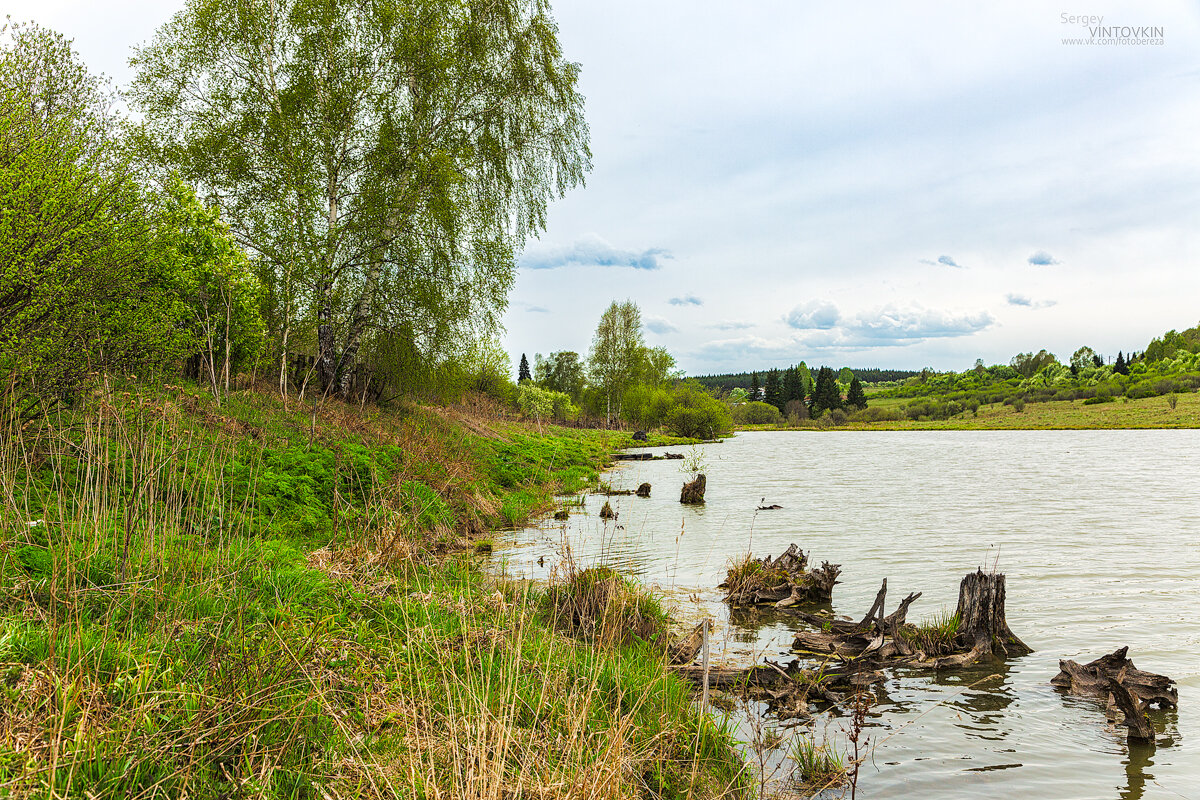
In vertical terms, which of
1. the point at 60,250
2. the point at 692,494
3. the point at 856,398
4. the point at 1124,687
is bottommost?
the point at 692,494

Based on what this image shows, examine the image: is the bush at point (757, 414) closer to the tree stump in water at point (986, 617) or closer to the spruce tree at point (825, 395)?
the spruce tree at point (825, 395)

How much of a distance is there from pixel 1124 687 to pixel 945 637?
1761 mm

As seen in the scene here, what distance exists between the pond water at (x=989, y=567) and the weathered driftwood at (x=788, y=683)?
10.8 inches

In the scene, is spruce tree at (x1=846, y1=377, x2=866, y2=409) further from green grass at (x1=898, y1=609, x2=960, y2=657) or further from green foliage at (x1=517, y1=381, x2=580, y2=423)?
green grass at (x1=898, y1=609, x2=960, y2=657)

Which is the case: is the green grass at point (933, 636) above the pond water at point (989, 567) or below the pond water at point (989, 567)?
above

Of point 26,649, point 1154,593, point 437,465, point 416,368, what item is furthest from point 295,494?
point 1154,593

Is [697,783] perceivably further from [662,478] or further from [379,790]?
[662,478]

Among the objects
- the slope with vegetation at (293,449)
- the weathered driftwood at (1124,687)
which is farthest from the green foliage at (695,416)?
the weathered driftwood at (1124,687)

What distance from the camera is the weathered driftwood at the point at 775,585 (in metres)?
8.40

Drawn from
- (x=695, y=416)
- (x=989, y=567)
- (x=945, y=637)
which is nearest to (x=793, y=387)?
(x=695, y=416)

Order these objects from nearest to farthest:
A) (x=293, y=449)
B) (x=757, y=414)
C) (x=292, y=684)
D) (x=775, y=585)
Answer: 1. (x=292, y=684)
2. (x=775, y=585)
3. (x=293, y=449)
4. (x=757, y=414)

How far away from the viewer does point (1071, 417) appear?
9438 centimetres

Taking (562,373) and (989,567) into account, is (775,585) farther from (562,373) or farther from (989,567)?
(562,373)

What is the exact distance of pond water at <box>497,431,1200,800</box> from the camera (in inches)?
178
